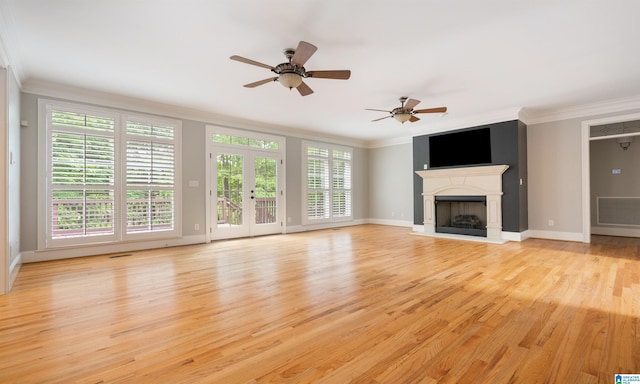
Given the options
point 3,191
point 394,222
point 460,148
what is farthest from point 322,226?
point 3,191

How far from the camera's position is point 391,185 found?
29.5 feet

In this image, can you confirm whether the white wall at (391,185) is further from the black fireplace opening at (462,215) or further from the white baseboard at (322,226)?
the black fireplace opening at (462,215)

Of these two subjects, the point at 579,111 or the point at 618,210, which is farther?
the point at 618,210

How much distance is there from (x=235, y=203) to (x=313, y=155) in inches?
102

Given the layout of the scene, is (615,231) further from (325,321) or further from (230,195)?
(230,195)

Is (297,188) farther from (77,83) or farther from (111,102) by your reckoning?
(77,83)

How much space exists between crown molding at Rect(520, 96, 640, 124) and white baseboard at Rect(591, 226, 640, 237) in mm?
2648

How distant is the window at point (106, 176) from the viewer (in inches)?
180

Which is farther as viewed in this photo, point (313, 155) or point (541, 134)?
point (313, 155)

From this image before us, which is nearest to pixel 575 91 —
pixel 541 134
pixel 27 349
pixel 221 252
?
pixel 541 134

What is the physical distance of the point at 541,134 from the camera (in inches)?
245

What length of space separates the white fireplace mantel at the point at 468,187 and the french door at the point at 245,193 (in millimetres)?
3504

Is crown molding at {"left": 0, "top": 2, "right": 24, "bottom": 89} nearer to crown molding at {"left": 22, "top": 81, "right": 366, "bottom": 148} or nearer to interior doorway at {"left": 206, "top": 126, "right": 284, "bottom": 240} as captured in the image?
crown molding at {"left": 22, "top": 81, "right": 366, "bottom": 148}

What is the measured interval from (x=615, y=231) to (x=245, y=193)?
8003 millimetres
